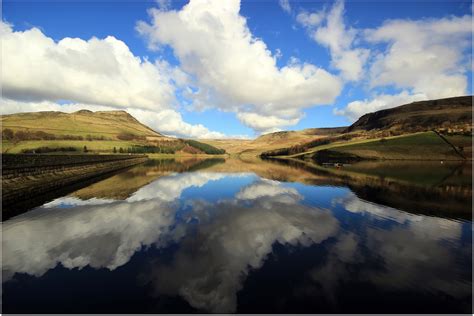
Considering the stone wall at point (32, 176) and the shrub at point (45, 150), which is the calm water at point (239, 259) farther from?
the shrub at point (45, 150)

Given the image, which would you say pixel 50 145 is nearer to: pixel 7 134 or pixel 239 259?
pixel 7 134

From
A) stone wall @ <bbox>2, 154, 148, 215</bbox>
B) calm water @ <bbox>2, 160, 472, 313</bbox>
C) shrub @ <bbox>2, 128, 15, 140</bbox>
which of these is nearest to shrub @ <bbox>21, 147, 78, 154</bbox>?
shrub @ <bbox>2, 128, 15, 140</bbox>

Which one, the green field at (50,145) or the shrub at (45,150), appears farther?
the shrub at (45,150)

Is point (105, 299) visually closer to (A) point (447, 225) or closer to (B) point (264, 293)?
(B) point (264, 293)

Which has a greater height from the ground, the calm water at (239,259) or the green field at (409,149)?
the green field at (409,149)

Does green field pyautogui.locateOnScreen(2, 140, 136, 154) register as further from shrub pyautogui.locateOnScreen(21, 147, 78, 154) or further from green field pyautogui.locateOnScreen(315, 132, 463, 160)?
green field pyautogui.locateOnScreen(315, 132, 463, 160)

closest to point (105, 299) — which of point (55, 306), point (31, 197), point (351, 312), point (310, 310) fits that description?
point (55, 306)

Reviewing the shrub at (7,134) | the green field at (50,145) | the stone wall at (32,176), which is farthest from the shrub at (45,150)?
the stone wall at (32,176)

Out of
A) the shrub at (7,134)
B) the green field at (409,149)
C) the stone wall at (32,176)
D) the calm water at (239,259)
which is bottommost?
the calm water at (239,259)

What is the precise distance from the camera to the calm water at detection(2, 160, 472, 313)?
1082 centimetres

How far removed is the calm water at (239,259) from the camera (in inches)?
426

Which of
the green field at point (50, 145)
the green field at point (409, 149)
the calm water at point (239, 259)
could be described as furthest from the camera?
the green field at point (50, 145)

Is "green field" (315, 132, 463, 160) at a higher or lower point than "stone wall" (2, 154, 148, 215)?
higher

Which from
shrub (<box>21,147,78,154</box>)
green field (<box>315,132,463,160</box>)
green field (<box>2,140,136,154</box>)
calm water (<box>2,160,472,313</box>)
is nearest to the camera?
calm water (<box>2,160,472,313</box>)
